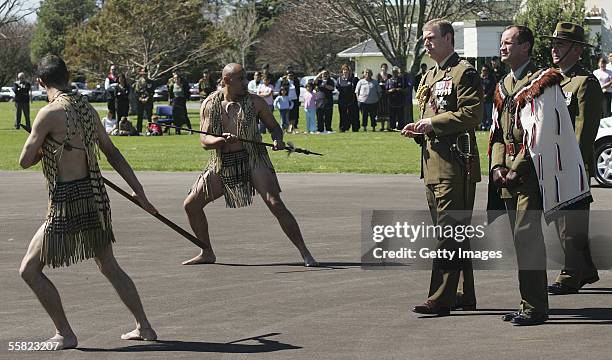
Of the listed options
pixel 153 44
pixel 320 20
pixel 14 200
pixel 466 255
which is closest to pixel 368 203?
pixel 14 200

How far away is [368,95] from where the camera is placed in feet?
117

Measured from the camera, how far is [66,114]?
7.57m

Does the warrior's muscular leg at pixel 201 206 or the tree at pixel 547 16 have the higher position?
the tree at pixel 547 16

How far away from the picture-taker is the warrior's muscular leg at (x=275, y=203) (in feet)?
36.9

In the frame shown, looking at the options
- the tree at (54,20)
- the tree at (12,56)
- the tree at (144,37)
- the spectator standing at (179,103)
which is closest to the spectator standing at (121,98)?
the spectator standing at (179,103)

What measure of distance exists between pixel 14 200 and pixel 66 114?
9.95 meters

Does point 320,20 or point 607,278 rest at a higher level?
point 320,20

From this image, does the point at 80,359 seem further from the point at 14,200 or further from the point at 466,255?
the point at 14,200

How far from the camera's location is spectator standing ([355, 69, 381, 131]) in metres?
35.7

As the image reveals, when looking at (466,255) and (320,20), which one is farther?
(320,20)

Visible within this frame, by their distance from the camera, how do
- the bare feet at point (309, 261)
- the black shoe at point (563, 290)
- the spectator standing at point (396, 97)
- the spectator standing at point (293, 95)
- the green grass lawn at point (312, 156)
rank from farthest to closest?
the spectator standing at point (293, 95) → the spectator standing at point (396, 97) → the green grass lawn at point (312, 156) → the bare feet at point (309, 261) → the black shoe at point (563, 290)

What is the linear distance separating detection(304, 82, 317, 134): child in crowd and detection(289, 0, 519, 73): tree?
18690 mm

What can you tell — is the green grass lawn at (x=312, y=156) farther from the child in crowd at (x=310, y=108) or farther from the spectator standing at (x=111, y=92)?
the spectator standing at (x=111, y=92)

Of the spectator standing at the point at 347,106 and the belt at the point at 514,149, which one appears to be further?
the spectator standing at the point at 347,106
